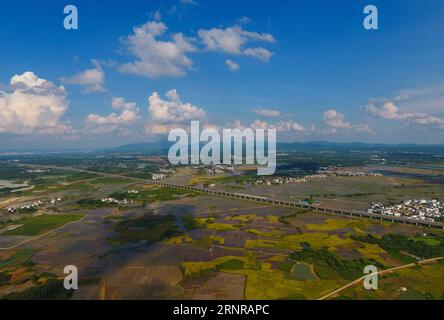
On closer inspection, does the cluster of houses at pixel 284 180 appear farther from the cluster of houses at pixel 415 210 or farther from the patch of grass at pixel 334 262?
the patch of grass at pixel 334 262

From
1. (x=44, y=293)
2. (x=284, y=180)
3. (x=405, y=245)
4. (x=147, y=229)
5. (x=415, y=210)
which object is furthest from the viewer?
(x=284, y=180)

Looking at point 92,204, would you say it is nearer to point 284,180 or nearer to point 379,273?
point 379,273

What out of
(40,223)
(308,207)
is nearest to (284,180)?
(308,207)

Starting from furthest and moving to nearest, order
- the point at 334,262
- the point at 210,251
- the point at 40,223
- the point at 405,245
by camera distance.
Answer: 1. the point at 40,223
2. the point at 405,245
3. the point at 210,251
4. the point at 334,262
